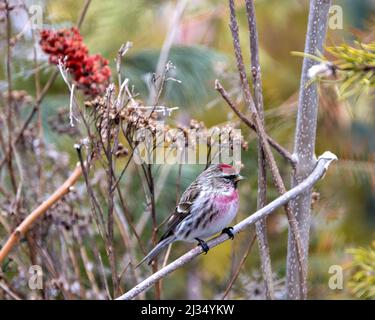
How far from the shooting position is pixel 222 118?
2.08 metres

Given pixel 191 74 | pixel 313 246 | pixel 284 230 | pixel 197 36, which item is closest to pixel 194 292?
pixel 284 230

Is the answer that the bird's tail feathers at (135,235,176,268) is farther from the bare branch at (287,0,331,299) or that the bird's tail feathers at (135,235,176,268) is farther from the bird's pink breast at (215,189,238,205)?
the bare branch at (287,0,331,299)

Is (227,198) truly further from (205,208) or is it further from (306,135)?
(306,135)

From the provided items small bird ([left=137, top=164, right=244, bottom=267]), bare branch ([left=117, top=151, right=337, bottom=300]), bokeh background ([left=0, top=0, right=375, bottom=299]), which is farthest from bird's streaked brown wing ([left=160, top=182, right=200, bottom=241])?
bokeh background ([left=0, top=0, right=375, bottom=299])

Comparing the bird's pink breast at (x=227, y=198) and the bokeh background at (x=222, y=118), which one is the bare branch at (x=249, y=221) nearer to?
the bird's pink breast at (x=227, y=198)

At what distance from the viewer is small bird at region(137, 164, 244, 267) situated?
1146mm

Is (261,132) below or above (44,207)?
above

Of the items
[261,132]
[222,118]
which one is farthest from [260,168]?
[222,118]

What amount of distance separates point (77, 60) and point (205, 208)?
1.08 feet

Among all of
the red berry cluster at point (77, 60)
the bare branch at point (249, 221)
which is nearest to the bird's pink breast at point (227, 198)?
the bare branch at point (249, 221)

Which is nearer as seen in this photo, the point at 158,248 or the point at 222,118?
the point at 158,248

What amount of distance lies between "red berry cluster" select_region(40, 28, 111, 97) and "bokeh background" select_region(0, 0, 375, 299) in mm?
316

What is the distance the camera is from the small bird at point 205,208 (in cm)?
115

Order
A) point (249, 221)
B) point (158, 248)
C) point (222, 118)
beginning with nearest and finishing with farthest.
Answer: point (249, 221)
point (158, 248)
point (222, 118)
